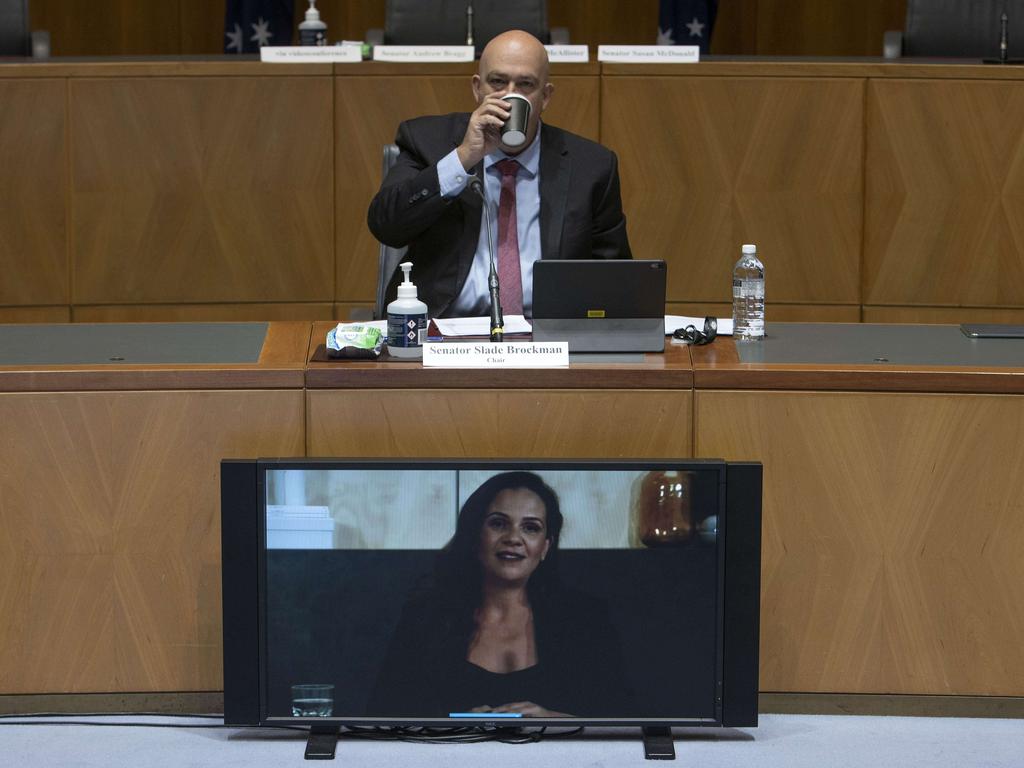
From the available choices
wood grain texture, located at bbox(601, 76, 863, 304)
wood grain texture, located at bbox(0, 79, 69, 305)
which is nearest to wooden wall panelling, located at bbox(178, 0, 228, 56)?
wood grain texture, located at bbox(0, 79, 69, 305)

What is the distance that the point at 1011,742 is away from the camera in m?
2.65

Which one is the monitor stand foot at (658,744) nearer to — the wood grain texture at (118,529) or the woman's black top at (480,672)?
the woman's black top at (480,672)

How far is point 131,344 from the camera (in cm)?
297

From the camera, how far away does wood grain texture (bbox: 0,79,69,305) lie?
491 cm

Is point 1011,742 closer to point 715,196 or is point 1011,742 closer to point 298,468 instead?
point 298,468

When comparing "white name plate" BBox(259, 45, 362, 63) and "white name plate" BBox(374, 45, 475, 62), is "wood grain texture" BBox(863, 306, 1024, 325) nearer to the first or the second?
"white name plate" BBox(374, 45, 475, 62)

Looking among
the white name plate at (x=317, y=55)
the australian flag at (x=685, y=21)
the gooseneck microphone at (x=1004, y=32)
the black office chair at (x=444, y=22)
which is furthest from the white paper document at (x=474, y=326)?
the australian flag at (x=685, y=21)

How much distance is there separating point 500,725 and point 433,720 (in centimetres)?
12

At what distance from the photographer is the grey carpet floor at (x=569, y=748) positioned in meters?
2.55

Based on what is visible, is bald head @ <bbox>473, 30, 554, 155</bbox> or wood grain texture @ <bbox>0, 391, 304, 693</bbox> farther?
bald head @ <bbox>473, 30, 554, 155</bbox>

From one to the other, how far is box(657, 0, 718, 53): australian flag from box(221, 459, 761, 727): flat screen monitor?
409cm

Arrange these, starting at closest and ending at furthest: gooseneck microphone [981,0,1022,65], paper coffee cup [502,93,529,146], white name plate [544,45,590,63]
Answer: paper coffee cup [502,93,529,146], white name plate [544,45,590,63], gooseneck microphone [981,0,1022,65]

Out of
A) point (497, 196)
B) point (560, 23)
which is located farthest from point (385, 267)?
point (560, 23)

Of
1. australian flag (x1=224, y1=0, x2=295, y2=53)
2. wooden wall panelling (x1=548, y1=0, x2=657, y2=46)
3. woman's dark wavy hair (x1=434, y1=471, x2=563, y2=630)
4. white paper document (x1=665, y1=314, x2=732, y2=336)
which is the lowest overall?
woman's dark wavy hair (x1=434, y1=471, x2=563, y2=630)
